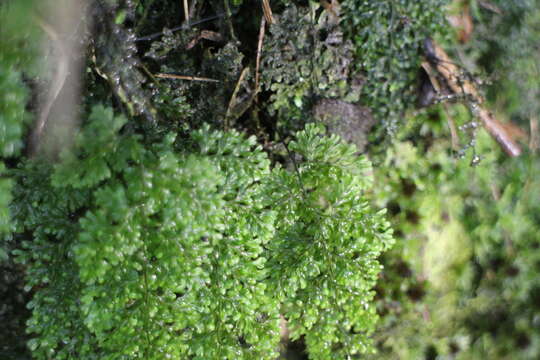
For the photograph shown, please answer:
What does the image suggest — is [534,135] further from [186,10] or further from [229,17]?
[186,10]

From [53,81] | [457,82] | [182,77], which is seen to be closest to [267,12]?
[182,77]

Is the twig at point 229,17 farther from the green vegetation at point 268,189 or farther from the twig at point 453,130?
the twig at point 453,130

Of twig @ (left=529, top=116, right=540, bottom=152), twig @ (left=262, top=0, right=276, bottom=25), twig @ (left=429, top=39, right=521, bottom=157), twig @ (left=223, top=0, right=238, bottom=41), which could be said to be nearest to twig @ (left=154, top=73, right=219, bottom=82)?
twig @ (left=223, top=0, right=238, bottom=41)

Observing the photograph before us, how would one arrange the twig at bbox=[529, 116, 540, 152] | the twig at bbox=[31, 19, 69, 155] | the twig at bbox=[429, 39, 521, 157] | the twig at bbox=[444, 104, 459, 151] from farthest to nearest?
the twig at bbox=[529, 116, 540, 152] < the twig at bbox=[444, 104, 459, 151] < the twig at bbox=[429, 39, 521, 157] < the twig at bbox=[31, 19, 69, 155]

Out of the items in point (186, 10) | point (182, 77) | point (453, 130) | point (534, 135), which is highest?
point (186, 10)

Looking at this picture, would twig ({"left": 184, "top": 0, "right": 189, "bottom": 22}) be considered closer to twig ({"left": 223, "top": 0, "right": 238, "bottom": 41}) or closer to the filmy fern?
twig ({"left": 223, "top": 0, "right": 238, "bottom": 41})

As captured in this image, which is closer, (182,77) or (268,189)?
(268,189)

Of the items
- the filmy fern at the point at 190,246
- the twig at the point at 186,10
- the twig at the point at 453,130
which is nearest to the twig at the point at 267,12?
the twig at the point at 186,10

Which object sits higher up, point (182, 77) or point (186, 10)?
point (186, 10)

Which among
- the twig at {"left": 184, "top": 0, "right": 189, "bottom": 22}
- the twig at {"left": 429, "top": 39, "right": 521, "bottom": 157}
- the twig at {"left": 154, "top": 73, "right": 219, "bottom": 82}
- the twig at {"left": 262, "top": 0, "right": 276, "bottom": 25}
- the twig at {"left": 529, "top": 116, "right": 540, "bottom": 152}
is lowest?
the twig at {"left": 529, "top": 116, "right": 540, "bottom": 152}

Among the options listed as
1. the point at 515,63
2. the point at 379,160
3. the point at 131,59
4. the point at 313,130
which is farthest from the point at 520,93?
the point at 131,59
